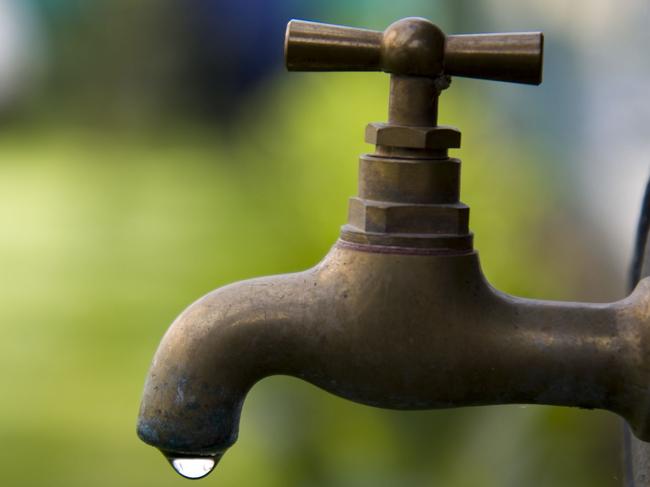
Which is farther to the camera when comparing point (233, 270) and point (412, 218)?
point (233, 270)

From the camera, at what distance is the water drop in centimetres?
57

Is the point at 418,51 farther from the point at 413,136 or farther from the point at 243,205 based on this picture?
the point at 243,205

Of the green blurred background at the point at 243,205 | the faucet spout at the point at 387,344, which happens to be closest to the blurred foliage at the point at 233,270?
the green blurred background at the point at 243,205

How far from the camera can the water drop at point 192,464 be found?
57 cm

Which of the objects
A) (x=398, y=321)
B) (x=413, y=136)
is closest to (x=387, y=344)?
(x=398, y=321)

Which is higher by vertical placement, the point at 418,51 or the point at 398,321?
the point at 418,51

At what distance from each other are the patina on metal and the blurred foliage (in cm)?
45

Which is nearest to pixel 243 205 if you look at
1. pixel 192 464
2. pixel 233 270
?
pixel 233 270

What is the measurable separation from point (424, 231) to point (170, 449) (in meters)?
0.19

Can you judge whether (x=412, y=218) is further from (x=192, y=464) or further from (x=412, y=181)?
(x=192, y=464)

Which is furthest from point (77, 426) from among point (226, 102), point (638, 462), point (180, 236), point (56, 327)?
point (638, 462)

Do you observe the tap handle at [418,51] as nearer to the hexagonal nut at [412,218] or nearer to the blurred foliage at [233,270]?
the hexagonal nut at [412,218]

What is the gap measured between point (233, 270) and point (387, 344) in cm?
66

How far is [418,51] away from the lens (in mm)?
521
